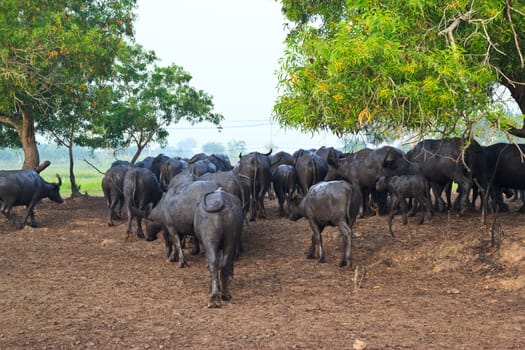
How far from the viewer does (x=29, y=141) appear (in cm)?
2533

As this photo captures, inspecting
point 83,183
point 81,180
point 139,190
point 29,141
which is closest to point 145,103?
point 29,141

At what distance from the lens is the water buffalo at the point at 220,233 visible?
10037 millimetres

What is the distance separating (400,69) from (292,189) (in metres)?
9.51

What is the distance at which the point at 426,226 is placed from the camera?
15539mm

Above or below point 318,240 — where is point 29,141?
above

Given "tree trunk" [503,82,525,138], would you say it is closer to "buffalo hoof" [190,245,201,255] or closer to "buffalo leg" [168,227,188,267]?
"buffalo hoof" [190,245,201,255]

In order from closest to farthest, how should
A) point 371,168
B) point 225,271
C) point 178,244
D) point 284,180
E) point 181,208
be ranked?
point 225,271
point 181,208
point 178,244
point 371,168
point 284,180

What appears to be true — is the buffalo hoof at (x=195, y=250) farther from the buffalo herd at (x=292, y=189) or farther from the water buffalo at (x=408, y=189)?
the water buffalo at (x=408, y=189)

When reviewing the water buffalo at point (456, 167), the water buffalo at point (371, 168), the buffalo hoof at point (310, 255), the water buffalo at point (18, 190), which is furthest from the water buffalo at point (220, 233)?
the water buffalo at point (18, 190)

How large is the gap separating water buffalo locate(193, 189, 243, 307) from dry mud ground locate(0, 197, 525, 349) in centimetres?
49

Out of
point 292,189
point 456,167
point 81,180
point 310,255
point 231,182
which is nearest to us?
point 310,255

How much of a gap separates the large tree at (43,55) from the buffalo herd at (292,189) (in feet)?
11.8

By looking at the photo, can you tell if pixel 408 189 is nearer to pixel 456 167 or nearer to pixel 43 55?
pixel 456 167

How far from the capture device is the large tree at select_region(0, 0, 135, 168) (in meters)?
20.9
